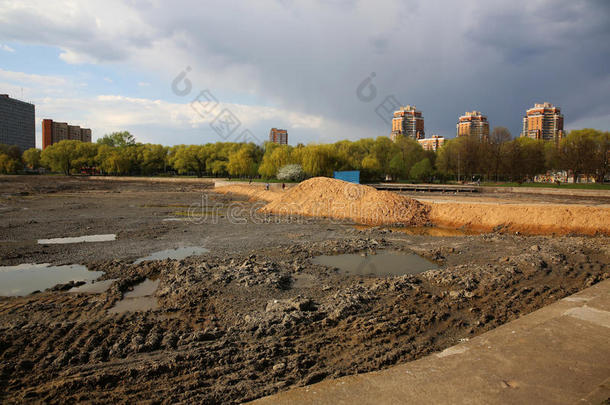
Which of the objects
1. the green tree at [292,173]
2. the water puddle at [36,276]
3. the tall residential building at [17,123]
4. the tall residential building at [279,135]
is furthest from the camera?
the tall residential building at [17,123]

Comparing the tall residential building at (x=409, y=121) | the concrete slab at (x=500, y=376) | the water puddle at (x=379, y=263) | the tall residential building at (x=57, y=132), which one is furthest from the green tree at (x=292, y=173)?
the tall residential building at (x=57, y=132)

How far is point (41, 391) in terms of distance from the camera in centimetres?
403

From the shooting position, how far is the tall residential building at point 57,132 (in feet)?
535

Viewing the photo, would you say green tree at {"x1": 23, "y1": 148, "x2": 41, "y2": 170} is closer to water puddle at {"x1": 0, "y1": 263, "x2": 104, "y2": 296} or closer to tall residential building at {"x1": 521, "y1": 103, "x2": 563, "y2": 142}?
water puddle at {"x1": 0, "y1": 263, "x2": 104, "y2": 296}

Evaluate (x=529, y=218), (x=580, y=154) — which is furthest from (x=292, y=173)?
(x=580, y=154)

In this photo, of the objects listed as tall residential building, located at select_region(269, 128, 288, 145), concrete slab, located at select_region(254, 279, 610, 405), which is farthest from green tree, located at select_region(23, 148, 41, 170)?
concrete slab, located at select_region(254, 279, 610, 405)

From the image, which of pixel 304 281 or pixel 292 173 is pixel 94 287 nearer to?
pixel 304 281

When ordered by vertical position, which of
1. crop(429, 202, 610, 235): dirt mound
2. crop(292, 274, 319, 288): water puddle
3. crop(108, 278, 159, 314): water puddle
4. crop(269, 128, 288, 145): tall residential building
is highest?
crop(269, 128, 288, 145): tall residential building

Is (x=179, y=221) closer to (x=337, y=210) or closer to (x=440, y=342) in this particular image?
(x=337, y=210)

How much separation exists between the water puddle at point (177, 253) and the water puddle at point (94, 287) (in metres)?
2.03

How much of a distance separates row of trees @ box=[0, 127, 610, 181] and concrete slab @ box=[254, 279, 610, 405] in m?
49.8

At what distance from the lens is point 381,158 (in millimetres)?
70875

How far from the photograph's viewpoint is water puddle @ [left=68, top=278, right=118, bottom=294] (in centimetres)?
807

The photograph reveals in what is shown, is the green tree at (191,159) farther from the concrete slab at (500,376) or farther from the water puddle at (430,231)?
the concrete slab at (500,376)
